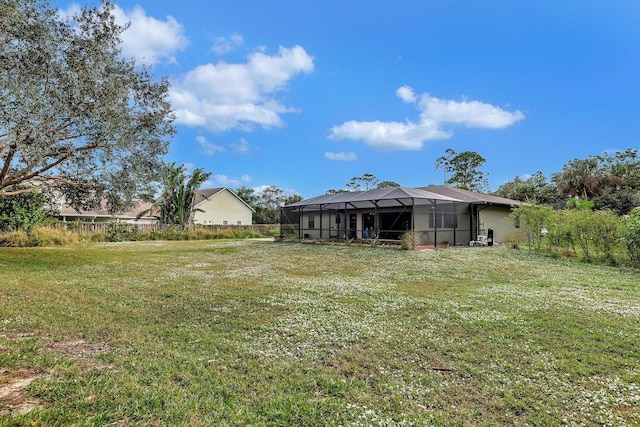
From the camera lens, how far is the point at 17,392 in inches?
97.9

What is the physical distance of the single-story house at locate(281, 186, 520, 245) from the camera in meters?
16.6

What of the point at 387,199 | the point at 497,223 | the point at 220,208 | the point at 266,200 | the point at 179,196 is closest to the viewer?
the point at 387,199

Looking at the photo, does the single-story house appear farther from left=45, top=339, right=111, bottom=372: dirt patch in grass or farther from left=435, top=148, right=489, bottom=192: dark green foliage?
left=435, top=148, right=489, bottom=192: dark green foliage

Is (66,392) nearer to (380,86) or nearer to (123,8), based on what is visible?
(123,8)

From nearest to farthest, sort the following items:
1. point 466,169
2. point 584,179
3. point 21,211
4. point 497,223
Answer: point 21,211 → point 497,223 → point 584,179 → point 466,169

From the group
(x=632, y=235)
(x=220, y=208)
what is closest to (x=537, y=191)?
(x=632, y=235)

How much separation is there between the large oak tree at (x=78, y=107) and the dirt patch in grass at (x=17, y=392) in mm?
5285

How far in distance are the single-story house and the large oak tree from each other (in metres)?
10.4

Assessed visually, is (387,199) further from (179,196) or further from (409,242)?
(179,196)

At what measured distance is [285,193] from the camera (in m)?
48.2

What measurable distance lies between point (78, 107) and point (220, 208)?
2910 cm

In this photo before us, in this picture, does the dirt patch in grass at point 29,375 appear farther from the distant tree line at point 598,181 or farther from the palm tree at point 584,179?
the palm tree at point 584,179

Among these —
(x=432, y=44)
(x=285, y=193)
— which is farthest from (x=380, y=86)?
(x=285, y=193)

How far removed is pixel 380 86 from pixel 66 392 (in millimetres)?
17006
